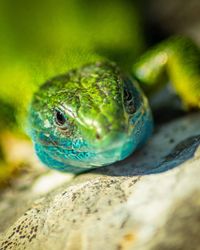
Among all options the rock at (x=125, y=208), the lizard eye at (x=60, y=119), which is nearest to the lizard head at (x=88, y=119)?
the lizard eye at (x=60, y=119)

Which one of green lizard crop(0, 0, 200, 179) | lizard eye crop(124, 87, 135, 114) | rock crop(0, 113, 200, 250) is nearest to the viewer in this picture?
rock crop(0, 113, 200, 250)

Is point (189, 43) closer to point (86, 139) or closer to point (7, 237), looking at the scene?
point (86, 139)

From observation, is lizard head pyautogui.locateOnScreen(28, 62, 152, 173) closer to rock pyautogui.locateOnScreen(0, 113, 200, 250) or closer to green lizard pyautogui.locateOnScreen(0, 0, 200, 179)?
green lizard pyautogui.locateOnScreen(0, 0, 200, 179)

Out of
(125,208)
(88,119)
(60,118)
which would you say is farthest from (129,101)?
(125,208)

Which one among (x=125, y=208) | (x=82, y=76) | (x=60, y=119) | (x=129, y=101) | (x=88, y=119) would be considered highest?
(x=82, y=76)

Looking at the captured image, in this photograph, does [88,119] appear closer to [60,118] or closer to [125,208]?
[60,118]

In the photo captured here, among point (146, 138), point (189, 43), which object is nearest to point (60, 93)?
point (146, 138)

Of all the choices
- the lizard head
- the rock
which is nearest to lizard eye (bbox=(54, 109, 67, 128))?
the lizard head
